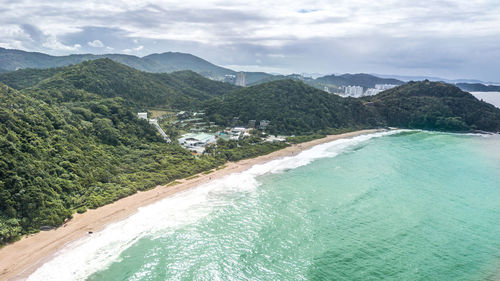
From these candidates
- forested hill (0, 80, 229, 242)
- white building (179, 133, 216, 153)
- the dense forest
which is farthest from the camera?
white building (179, 133, 216, 153)

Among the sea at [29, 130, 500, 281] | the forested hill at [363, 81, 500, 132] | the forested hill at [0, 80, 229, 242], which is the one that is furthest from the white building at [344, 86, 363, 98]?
the forested hill at [0, 80, 229, 242]

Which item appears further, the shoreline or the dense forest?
the dense forest

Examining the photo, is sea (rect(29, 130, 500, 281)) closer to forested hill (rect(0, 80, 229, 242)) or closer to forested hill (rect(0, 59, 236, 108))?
forested hill (rect(0, 80, 229, 242))

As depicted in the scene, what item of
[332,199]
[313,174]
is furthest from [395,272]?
[313,174]

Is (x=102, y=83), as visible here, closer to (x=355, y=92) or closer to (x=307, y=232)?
(x=307, y=232)

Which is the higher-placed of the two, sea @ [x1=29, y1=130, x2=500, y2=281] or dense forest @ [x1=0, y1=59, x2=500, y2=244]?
dense forest @ [x1=0, y1=59, x2=500, y2=244]

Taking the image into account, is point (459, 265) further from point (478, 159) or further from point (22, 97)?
point (22, 97)

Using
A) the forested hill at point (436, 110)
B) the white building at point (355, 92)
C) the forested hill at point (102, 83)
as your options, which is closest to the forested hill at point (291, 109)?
the forested hill at point (436, 110)
